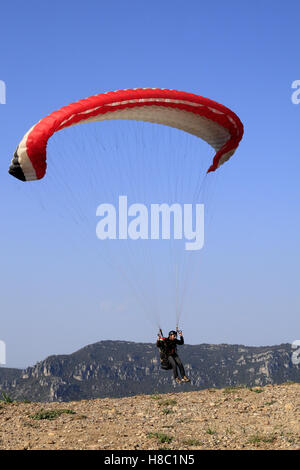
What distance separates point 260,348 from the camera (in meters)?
75.0

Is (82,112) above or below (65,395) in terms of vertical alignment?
above

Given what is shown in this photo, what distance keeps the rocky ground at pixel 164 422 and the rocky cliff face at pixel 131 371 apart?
43968 millimetres

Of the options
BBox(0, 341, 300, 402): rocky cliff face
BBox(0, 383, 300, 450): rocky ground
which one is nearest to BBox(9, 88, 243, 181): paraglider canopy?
BBox(0, 383, 300, 450): rocky ground

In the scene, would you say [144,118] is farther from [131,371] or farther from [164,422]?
[131,371]

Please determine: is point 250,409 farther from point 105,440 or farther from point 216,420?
point 105,440

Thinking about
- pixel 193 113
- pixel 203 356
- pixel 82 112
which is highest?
pixel 193 113

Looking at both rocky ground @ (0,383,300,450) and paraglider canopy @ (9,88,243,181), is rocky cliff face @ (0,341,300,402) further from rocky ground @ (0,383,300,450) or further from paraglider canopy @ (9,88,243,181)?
paraglider canopy @ (9,88,243,181)

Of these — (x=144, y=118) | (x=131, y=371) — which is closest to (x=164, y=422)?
(x=144, y=118)

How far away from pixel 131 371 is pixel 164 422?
57431mm

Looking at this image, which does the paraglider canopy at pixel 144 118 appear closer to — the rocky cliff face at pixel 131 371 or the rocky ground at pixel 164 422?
the rocky ground at pixel 164 422

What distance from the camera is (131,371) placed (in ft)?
233

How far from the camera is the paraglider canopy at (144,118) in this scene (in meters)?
14.5
